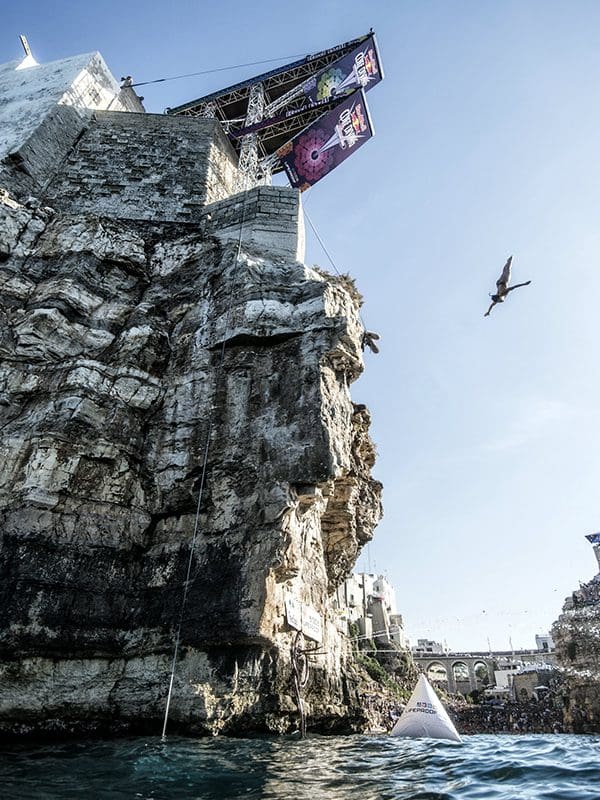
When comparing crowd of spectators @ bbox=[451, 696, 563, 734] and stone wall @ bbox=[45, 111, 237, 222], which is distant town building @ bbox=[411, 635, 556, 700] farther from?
stone wall @ bbox=[45, 111, 237, 222]

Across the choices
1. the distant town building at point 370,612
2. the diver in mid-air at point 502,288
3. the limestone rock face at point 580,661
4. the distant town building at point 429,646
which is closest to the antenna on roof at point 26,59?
the diver in mid-air at point 502,288

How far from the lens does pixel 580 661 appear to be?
22.7 m

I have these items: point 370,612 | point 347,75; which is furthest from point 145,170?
point 370,612

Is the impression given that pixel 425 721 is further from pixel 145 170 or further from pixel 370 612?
pixel 370 612

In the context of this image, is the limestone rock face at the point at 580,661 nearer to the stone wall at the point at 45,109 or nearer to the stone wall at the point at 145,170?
the stone wall at the point at 145,170

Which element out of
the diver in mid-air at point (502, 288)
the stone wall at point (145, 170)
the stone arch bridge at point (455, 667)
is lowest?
the stone arch bridge at point (455, 667)

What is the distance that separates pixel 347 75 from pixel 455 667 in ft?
206

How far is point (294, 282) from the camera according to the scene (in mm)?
9086

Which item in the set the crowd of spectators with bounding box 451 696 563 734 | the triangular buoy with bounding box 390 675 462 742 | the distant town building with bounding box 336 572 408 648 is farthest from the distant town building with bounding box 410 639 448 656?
the triangular buoy with bounding box 390 675 462 742

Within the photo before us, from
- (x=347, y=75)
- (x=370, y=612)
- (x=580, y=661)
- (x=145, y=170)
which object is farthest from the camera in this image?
(x=370, y=612)

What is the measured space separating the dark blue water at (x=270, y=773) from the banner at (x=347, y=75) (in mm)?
22759

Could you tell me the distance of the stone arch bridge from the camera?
5516cm

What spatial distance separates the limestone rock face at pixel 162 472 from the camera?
5883 mm

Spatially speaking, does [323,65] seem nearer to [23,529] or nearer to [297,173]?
[297,173]
